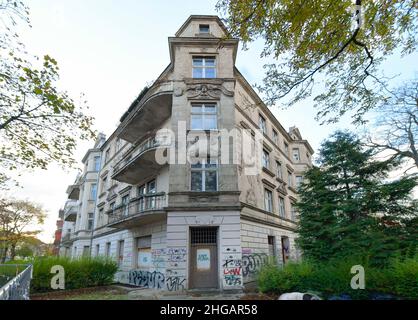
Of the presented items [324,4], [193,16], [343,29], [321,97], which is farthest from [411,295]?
[193,16]

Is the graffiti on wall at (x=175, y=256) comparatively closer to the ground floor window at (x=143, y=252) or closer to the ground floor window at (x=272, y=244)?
the ground floor window at (x=143, y=252)

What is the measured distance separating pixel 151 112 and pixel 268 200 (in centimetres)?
1045

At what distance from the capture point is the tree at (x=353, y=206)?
390 inches

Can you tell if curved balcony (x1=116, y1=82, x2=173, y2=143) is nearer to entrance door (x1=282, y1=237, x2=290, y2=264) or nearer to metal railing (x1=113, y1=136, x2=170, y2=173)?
metal railing (x1=113, y1=136, x2=170, y2=173)

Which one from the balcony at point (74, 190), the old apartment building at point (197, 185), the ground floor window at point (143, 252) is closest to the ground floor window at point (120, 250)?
the old apartment building at point (197, 185)

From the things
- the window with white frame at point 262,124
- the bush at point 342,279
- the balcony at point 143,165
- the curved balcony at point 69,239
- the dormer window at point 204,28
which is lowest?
the bush at point 342,279

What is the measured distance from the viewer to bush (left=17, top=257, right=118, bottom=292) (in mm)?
10914

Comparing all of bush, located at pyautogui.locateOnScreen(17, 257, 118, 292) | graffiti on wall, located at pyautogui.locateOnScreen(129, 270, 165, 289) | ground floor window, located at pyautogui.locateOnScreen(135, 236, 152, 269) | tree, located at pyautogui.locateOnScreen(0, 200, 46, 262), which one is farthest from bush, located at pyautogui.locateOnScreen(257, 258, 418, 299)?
tree, located at pyautogui.locateOnScreen(0, 200, 46, 262)

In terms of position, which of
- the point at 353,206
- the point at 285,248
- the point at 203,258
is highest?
the point at 353,206

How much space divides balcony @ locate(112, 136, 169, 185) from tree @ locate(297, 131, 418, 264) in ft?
29.0

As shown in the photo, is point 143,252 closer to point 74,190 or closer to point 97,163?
point 97,163

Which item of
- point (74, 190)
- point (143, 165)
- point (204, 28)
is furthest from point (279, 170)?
point (74, 190)

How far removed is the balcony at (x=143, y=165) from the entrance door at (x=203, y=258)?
491cm

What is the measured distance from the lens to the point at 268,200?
17.6m
